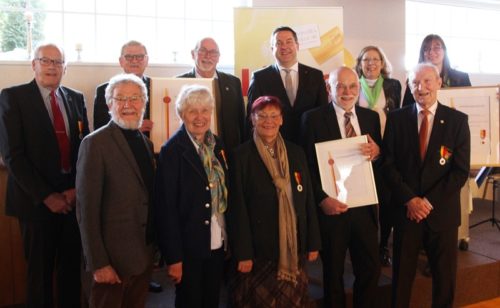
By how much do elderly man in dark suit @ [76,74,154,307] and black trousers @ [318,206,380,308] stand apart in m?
0.99

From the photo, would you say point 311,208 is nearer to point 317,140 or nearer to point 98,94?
point 317,140

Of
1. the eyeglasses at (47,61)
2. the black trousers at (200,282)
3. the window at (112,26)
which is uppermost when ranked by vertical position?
the window at (112,26)

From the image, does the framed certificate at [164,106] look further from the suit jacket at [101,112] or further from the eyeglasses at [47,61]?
the eyeglasses at [47,61]

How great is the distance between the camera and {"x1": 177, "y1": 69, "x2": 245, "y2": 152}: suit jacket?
2.79 metres

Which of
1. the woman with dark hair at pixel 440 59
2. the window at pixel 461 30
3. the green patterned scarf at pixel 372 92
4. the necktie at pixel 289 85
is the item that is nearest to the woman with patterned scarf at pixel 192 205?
the necktie at pixel 289 85

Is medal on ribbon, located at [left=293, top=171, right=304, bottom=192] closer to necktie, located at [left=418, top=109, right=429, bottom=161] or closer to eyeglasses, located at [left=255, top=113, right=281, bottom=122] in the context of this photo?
eyeglasses, located at [left=255, top=113, right=281, bottom=122]

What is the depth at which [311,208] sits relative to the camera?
2.24m

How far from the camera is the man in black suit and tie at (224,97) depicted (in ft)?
9.14

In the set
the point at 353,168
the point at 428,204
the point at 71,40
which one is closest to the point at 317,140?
the point at 353,168

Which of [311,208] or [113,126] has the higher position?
[113,126]

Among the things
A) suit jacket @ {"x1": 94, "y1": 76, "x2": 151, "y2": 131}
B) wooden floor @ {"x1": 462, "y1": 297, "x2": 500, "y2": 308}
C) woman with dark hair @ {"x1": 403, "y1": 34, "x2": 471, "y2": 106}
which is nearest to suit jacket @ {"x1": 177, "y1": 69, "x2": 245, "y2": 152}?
suit jacket @ {"x1": 94, "y1": 76, "x2": 151, "y2": 131}

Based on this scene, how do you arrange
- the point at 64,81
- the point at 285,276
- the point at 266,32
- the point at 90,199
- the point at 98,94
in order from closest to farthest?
the point at 90,199
the point at 285,276
the point at 98,94
the point at 64,81
the point at 266,32

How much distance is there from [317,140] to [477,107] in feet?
4.08

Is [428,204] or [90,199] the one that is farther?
[428,204]
